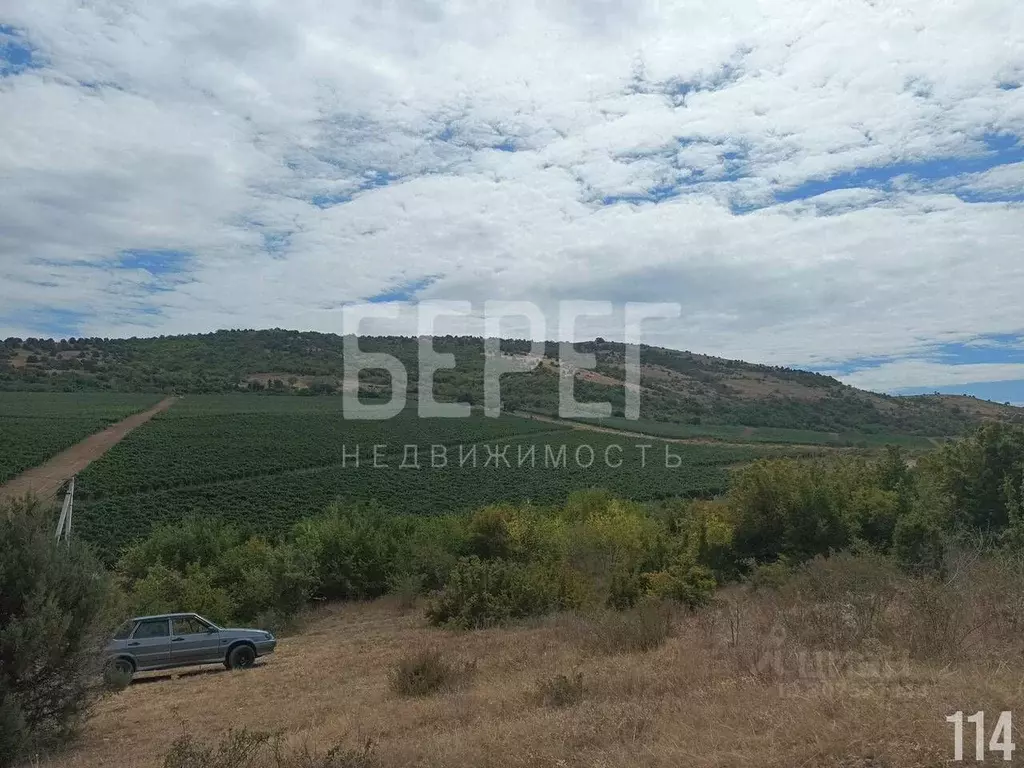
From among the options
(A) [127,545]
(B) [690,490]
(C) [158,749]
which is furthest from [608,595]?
(B) [690,490]

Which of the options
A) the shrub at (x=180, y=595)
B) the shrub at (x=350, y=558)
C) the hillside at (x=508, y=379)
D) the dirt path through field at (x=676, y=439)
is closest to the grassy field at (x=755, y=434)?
the dirt path through field at (x=676, y=439)

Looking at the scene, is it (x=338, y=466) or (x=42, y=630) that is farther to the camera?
(x=338, y=466)

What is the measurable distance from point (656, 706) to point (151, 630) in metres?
13.7

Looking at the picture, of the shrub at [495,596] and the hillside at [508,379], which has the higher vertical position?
the hillside at [508,379]

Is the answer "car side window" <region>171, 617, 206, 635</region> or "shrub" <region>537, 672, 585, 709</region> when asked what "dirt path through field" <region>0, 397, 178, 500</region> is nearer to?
"car side window" <region>171, 617, 206, 635</region>

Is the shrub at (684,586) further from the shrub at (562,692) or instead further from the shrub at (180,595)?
the shrub at (180,595)

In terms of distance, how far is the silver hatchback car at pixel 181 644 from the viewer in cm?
1594

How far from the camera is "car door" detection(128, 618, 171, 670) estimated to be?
52.3 feet

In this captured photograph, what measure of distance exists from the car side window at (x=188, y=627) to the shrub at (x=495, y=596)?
6099mm

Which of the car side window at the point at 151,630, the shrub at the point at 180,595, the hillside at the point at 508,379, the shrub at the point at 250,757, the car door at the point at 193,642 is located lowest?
the shrub at the point at 180,595

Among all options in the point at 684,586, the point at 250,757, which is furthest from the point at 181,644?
the point at 250,757

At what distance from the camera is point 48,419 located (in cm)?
6306

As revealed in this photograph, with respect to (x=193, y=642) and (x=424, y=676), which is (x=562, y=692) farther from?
(x=193, y=642)

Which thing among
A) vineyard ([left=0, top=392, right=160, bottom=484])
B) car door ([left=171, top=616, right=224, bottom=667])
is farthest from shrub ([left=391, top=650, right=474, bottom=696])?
vineyard ([left=0, top=392, right=160, bottom=484])
